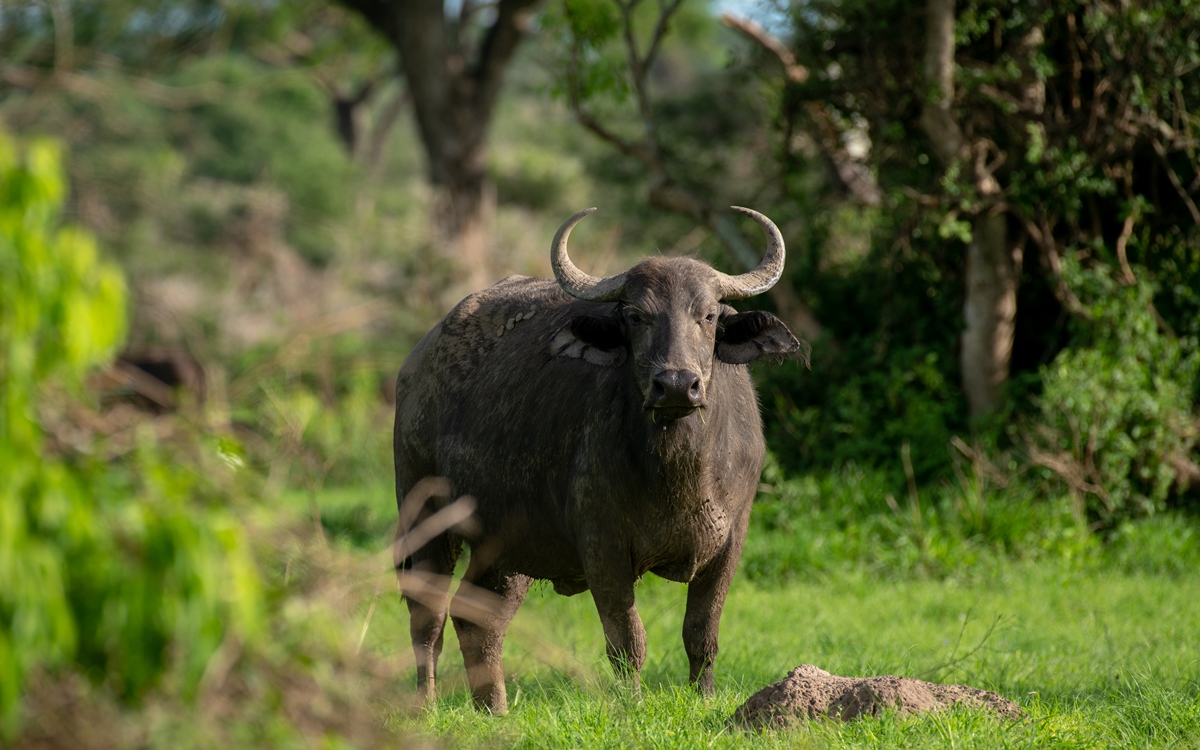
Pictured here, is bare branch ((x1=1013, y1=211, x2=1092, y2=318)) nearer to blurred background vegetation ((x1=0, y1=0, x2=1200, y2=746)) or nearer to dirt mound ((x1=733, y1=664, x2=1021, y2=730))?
blurred background vegetation ((x1=0, y1=0, x2=1200, y2=746))

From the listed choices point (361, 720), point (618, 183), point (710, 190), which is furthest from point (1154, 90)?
point (361, 720)

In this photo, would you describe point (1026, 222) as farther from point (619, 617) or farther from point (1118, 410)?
point (619, 617)

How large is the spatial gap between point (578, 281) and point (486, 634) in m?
1.84

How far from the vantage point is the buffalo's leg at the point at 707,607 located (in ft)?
17.5

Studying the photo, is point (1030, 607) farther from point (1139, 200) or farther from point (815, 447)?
point (1139, 200)

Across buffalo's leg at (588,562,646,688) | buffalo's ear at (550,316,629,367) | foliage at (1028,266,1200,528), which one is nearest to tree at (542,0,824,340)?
foliage at (1028,266,1200,528)

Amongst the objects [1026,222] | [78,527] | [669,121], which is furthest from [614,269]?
[78,527]

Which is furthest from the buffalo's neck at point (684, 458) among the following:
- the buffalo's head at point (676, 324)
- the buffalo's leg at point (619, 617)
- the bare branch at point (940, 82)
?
the bare branch at point (940, 82)

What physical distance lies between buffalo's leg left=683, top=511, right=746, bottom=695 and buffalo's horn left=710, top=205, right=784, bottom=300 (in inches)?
42.3

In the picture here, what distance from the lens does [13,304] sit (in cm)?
223

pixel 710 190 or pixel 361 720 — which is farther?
pixel 710 190

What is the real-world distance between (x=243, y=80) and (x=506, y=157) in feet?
23.0

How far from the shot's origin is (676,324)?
193 inches

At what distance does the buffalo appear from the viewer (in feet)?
16.5
